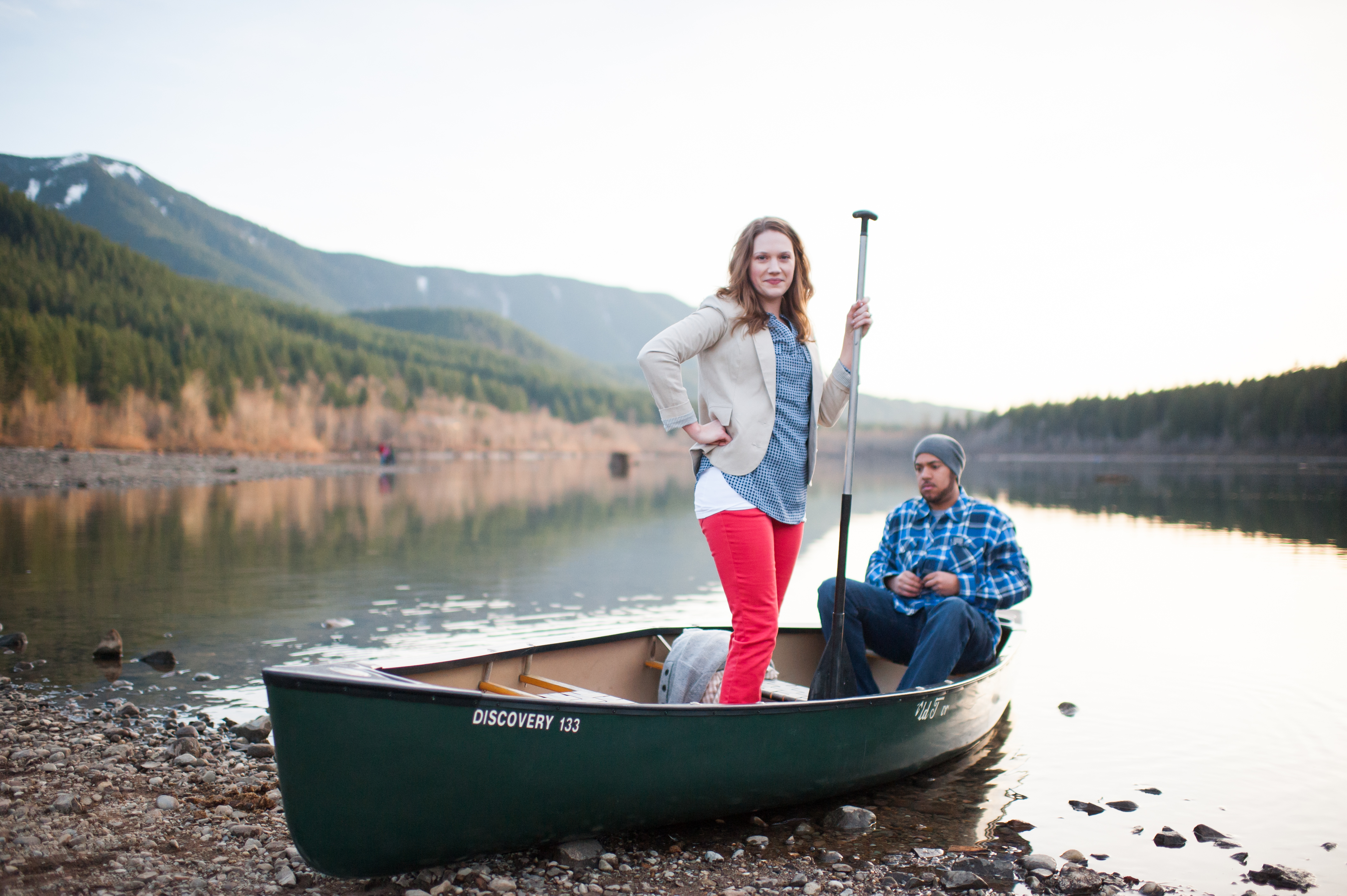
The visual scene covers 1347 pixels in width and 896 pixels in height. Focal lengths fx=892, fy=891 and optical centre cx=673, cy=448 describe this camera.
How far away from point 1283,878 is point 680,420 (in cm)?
353

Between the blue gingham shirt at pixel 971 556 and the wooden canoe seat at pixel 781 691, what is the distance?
0.81 meters

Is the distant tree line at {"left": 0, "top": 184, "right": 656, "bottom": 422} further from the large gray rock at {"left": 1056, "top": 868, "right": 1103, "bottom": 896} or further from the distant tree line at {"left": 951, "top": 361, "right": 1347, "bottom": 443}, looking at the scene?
the distant tree line at {"left": 951, "top": 361, "right": 1347, "bottom": 443}

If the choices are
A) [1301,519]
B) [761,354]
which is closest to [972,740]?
[761,354]

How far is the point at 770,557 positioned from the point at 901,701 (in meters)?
1.32

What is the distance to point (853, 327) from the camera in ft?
14.3

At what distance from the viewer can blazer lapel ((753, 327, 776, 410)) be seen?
3.96 meters

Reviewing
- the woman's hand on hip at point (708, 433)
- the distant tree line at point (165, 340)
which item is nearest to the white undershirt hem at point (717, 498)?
the woman's hand on hip at point (708, 433)

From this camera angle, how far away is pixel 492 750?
11.2 feet

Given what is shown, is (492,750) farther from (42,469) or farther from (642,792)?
(42,469)

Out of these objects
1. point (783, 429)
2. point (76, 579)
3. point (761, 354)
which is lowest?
point (76, 579)

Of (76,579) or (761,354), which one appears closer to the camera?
(761,354)

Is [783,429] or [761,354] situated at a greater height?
[761,354]

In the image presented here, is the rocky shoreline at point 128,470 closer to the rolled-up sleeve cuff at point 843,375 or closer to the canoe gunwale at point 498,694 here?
the canoe gunwale at point 498,694

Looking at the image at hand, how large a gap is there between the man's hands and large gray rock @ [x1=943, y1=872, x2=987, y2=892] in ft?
5.38
